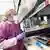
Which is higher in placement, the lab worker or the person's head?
the person's head

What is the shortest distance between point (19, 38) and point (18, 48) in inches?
8.4

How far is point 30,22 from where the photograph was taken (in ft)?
Answer: 7.61

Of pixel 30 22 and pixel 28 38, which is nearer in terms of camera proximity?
pixel 28 38

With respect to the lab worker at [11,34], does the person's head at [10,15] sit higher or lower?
higher

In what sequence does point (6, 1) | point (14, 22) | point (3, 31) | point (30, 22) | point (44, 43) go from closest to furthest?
point (44, 43) → point (3, 31) → point (14, 22) → point (30, 22) → point (6, 1)

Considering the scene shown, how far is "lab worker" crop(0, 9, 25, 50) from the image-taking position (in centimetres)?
166

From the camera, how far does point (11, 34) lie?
1760 mm

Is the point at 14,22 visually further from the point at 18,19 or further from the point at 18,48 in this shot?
the point at 18,48

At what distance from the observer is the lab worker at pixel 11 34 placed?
1.66 metres

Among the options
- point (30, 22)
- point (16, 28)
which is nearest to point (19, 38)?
point (16, 28)

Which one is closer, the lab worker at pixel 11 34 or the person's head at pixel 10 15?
the lab worker at pixel 11 34

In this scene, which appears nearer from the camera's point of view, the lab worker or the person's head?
the lab worker

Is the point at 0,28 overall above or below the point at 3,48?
above

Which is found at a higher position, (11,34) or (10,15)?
(10,15)
